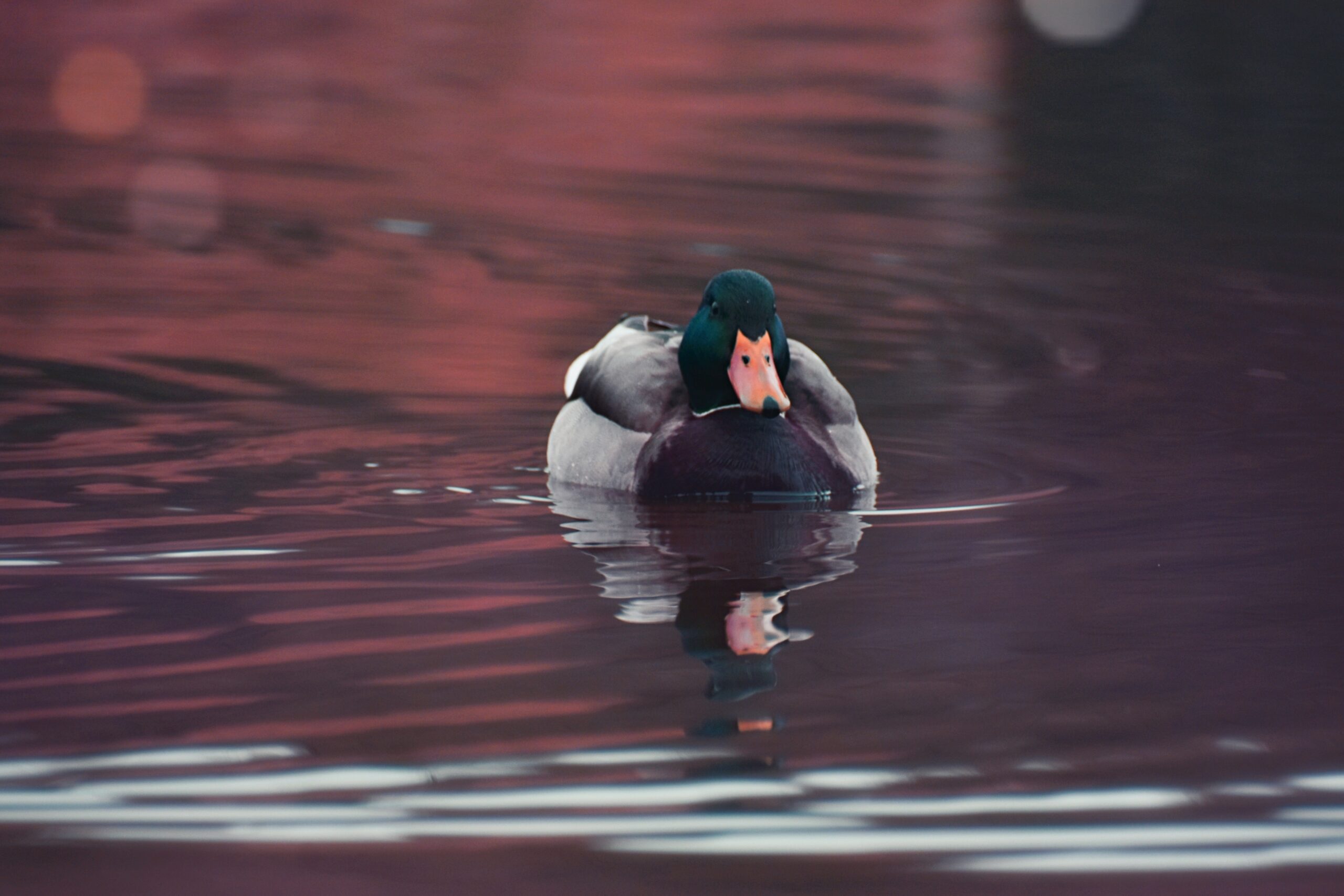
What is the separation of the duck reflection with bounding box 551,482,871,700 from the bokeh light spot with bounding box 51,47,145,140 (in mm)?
14211

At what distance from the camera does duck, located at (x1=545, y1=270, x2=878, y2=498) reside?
7.00 m

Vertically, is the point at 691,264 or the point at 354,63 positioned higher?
the point at 354,63

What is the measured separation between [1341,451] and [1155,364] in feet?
7.12

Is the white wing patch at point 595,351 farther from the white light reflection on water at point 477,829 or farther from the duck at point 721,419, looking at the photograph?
the white light reflection on water at point 477,829

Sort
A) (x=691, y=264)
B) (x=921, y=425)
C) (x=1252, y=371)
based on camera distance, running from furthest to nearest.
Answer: (x=691, y=264)
(x=1252, y=371)
(x=921, y=425)

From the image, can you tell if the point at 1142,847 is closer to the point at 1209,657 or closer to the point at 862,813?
the point at 862,813

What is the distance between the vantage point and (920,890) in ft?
12.0

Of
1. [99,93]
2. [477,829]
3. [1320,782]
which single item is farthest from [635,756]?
[99,93]

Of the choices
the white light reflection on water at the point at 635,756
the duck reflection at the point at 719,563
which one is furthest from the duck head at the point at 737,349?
the white light reflection on water at the point at 635,756

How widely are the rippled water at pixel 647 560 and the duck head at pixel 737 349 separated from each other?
1.42ft

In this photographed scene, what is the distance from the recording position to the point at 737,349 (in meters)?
6.95

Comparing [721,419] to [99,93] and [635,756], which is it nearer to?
[635,756]

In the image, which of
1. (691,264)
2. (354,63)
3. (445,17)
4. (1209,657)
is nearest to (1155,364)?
(691,264)

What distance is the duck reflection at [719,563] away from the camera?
5.17 m
